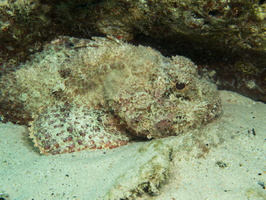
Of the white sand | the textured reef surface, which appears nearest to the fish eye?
the textured reef surface

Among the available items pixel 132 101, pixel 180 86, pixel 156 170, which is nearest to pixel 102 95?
pixel 132 101

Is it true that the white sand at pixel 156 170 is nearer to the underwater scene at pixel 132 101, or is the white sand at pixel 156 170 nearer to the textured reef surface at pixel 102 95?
the underwater scene at pixel 132 101

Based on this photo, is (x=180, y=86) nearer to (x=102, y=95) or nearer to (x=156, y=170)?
(x=102, y=95)

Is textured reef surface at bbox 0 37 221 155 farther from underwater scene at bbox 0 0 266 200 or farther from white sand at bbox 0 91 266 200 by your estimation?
white sand at bbox 0 91 266 200

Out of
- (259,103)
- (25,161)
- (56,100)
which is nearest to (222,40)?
(259,103)

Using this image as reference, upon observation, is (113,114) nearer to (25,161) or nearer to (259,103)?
(25,161)

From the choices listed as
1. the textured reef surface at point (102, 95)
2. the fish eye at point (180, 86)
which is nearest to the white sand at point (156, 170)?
the textured reef surface at point (102, 95)
